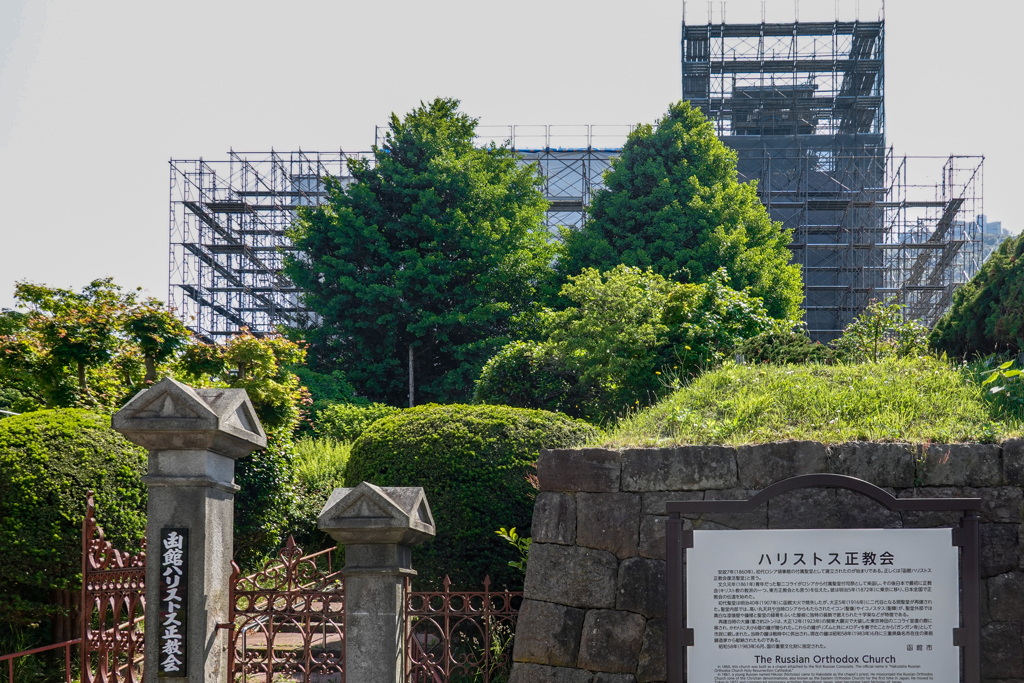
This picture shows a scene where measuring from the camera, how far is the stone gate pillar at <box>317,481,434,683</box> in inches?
173

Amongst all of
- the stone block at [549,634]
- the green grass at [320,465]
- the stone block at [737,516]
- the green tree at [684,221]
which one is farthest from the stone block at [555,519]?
the green tree at [684,221]

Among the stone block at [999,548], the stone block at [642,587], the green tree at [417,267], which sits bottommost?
the stone block at [642,587]

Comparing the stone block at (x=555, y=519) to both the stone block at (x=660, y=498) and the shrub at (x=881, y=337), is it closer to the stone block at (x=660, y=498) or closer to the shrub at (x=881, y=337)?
the stone block at (x=660, y=498)

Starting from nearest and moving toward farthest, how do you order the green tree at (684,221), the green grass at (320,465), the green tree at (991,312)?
1. the green tree at (991,312)
2. the green grass at (320,465)
3. the green tree at (684,221)

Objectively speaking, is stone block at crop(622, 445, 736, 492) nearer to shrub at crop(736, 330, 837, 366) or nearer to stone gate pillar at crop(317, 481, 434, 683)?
stone gate pillar at crop(317, 481, 434, 683)

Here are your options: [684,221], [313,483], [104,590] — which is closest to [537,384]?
[313,483]

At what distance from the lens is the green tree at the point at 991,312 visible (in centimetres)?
737

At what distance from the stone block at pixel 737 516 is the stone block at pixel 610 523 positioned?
0.43 metres

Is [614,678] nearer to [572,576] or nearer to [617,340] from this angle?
[572,576]

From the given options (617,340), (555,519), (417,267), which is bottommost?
(555,519)

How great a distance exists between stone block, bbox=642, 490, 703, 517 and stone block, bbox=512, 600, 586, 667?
2.49 ft

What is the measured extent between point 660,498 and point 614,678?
1103mm

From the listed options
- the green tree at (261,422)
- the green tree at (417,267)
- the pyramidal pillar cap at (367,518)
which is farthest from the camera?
the green tree at (417,267)

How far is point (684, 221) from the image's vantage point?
16.6 metres
